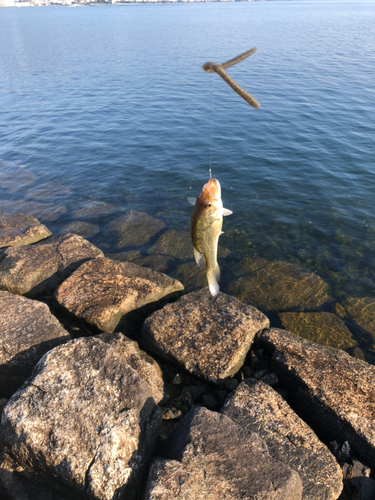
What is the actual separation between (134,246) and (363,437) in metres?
8.19

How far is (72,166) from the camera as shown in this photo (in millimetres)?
17391

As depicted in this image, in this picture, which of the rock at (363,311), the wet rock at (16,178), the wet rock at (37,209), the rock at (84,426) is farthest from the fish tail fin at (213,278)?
the wet rock at (16,178)

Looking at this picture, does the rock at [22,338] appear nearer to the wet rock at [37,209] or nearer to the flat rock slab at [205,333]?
the flat rock slab at [205,333]

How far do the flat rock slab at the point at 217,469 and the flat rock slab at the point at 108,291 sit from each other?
3.05 metres

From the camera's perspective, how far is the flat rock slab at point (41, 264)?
25.9 feet

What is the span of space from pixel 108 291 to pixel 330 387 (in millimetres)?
4713

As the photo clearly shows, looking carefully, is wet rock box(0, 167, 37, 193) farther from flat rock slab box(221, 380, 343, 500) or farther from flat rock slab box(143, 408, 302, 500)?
flat rock slab box(143, 408, 302, 500)

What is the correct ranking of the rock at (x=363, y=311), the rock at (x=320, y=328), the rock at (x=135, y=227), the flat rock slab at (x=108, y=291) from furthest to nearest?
the rock at (x=135, y=227)
the rock at (x=363, y=311)
the rock at (x=320, y=328)
the flat rock slab at (x=108, y=291)

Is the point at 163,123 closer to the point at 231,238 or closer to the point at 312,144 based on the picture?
the point at 312,144

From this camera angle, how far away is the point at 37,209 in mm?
13953

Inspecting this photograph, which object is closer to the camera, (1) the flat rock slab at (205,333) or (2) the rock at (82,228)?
(1) the flat rock slab at (205,333)

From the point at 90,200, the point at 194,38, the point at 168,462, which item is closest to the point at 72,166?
the point at 90,200

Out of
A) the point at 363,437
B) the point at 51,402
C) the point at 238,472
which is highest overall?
the point at 51,402

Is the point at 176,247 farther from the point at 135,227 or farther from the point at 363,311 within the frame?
the point at 363,311
